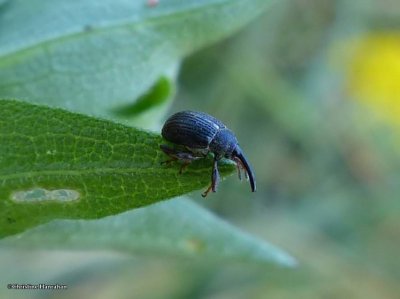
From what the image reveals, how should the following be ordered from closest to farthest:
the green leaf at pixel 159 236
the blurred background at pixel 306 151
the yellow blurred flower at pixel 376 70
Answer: the green leaf at pixel 159 236 → the blurred background at pixel 306 151 → the yellow blurred flower at pixel 376 70

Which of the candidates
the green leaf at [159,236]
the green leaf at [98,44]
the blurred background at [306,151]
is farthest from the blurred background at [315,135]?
A: the green leaf at [98,44]

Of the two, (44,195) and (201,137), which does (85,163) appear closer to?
(44,195)

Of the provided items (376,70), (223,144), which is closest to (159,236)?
(223,144)

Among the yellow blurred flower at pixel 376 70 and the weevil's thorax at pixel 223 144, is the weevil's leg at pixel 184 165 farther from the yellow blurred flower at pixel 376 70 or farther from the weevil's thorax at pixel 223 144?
the yellow blurred flower at pixel 376 70

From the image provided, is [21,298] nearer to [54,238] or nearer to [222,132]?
[54,238]

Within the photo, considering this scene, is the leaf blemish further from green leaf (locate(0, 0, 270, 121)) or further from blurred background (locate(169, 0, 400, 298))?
blurred background (locate(169, 0, 400, 298))
